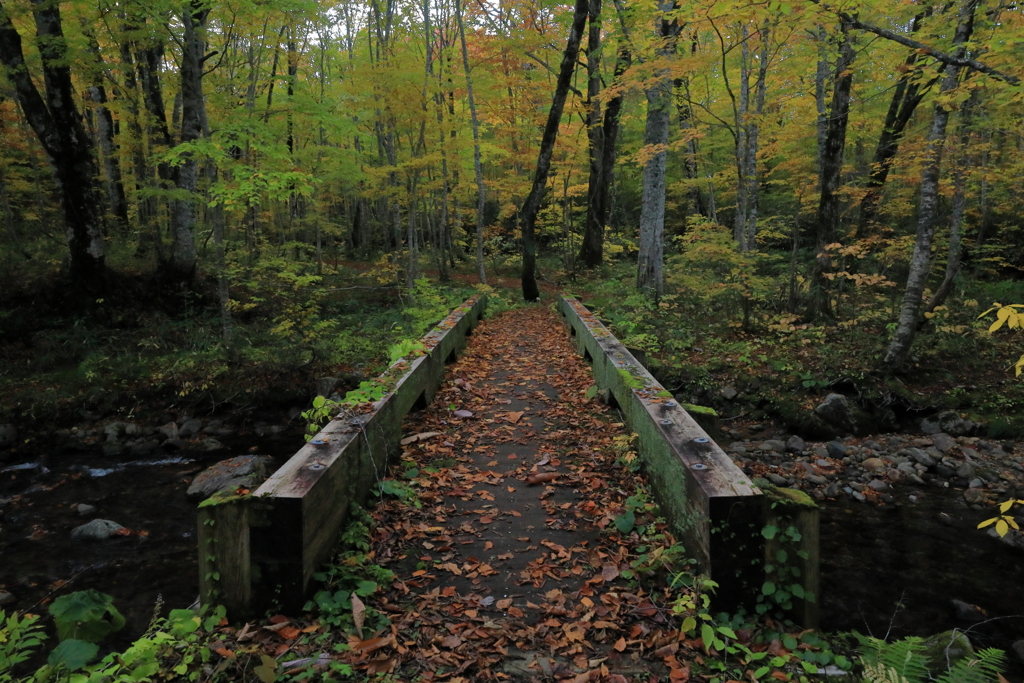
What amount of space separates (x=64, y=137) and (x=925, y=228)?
15909 mm

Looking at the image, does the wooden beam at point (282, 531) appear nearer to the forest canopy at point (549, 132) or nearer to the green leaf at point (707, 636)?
the green leaf at point (707, 636)

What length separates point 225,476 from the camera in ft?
22.4

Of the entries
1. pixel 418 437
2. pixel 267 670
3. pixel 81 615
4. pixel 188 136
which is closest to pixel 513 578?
pixel 267 670

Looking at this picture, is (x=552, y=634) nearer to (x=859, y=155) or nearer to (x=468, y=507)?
(x=468, y=507)

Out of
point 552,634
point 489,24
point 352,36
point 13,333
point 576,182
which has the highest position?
point 352,36

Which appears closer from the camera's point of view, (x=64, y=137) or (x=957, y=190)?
(x=957, y=190)

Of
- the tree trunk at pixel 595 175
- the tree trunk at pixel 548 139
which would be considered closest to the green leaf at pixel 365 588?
the tree trunk at pixel 548 139

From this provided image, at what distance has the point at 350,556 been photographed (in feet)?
10.6

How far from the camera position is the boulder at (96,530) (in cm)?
566

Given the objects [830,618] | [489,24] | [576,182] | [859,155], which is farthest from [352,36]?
[830,618]

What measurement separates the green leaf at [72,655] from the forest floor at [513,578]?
1.72ft

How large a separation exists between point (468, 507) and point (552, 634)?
1.55 m

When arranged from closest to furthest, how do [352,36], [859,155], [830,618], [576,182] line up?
[830,618], [859,155], [576,182], [352,36]

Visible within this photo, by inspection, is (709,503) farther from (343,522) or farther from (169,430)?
(169,430)
